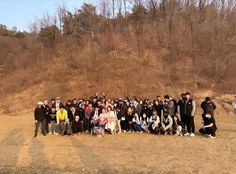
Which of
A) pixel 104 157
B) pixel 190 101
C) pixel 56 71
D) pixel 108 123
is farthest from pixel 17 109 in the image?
pixel 104 157

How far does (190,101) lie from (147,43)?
27000 millimetres

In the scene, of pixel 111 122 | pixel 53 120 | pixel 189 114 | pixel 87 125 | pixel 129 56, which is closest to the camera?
pixel 189 114

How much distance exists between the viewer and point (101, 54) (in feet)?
148

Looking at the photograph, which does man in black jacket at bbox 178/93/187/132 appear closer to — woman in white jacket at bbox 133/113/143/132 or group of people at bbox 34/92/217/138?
group of people at bbox 34/92/217/138

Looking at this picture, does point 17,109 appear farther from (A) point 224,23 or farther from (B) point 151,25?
(A) point 224,23

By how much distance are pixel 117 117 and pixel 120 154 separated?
5603 millimetres

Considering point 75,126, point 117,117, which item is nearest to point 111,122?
point 117,117

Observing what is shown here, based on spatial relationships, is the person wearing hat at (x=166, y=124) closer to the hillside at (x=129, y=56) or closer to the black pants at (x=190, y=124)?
the black pants at (x=190, y=124)

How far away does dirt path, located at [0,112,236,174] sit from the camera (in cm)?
1202

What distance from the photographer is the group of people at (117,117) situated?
18.7 m

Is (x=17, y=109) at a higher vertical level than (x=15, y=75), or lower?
lower

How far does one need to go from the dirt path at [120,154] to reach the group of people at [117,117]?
2.49ft

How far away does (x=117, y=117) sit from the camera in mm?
19812

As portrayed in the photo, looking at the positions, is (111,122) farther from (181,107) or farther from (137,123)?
(181,107)
